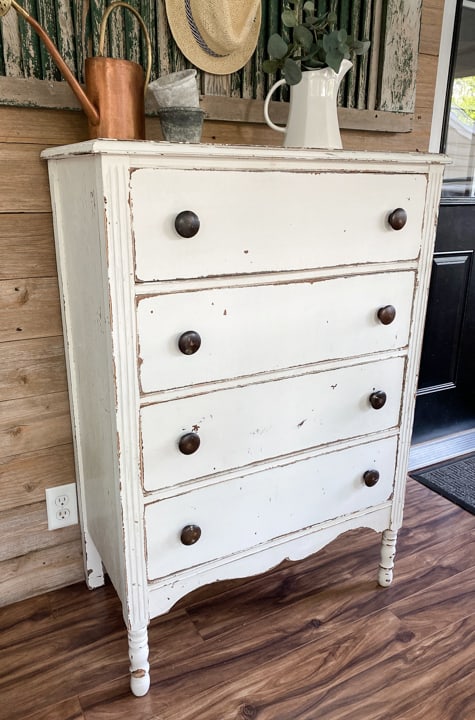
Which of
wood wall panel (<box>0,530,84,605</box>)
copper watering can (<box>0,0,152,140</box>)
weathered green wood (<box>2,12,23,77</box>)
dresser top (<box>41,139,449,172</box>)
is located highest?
weathered green wood (<box>2,12,23,77</box>)

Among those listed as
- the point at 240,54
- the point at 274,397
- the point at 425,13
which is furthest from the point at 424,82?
the point at 274,397

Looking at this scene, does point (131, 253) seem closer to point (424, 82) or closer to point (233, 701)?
point (233, 701)

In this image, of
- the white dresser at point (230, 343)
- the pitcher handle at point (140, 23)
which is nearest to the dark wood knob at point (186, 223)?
the white dresser at point (230, 343)

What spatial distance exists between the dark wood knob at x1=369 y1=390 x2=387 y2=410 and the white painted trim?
1.03 m

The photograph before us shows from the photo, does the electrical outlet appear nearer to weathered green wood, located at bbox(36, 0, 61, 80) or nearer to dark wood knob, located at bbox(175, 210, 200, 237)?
dark wood knob, located at bbox(175, 210, 200, 237)

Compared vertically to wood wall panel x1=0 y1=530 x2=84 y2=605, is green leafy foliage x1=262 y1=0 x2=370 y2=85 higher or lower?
higher

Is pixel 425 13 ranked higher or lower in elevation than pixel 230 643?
higher

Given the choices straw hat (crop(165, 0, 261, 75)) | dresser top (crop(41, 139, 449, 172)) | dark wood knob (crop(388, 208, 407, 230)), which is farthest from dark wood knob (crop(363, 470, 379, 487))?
straw hat (crop(165, 0, 261, 75))

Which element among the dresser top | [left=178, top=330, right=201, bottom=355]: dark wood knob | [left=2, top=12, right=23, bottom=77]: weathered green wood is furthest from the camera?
[left=2, top=12, right=23, bottom=77]: weathered green wood

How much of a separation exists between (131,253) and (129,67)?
0.39 meters

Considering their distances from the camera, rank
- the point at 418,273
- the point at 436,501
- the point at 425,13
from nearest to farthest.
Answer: the point at 418,273, the point at 425,13, the point at 436,501

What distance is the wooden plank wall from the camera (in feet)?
4.12

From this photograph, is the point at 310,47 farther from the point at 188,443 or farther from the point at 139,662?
the point at 139,662

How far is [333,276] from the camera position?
1.20 m
